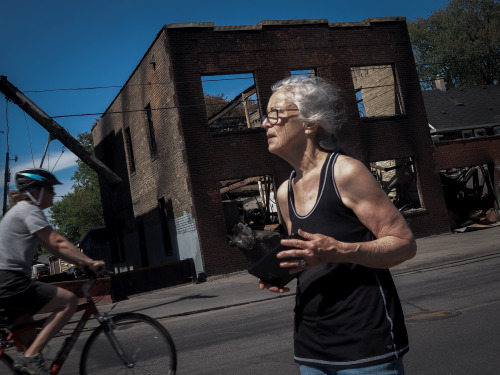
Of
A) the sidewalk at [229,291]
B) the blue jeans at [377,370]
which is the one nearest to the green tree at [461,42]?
the sidewalk at [229,291]

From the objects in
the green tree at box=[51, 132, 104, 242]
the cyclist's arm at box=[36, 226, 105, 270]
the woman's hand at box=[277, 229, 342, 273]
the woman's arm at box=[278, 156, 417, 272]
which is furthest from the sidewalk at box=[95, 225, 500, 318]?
the green tree at box=[51, 132, 104, 242]

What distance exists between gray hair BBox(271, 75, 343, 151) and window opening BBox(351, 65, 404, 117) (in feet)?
63.4

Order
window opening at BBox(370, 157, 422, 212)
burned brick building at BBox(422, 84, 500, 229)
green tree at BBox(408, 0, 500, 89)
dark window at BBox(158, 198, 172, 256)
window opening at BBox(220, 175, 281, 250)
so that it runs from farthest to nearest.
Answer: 1. green tree at BBox(408, 0, 500, 89)
2. burned brick building at BBox(422, 84, 500, 229)
3. window opening at BBox(370, 157, 422, 212)
4. dark window at BBox(158, 198, 172, 256)
5. window opening at BBox(220, 175, 281, 250)

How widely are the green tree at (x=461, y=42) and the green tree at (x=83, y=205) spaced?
36249 mm

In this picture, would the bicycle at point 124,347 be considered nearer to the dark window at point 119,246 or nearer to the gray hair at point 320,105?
the gray hair at point 320,105

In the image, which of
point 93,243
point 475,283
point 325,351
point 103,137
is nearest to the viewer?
point 325,351

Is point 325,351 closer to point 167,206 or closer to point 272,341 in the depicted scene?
point 272,341

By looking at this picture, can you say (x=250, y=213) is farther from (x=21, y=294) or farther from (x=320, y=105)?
(x=320, y=105)

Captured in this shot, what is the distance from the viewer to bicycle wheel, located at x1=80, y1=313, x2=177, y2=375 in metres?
4.46

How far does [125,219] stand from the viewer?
26.5 m

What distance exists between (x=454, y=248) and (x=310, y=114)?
555 inches

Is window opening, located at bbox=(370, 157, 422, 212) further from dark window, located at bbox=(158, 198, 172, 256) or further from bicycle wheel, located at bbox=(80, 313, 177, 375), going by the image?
bicycle wheel, located at bbox=(80, 313, 177, 375)

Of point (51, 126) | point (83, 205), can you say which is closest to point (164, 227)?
point (51, 126)

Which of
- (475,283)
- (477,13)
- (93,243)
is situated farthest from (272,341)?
(477,13)
